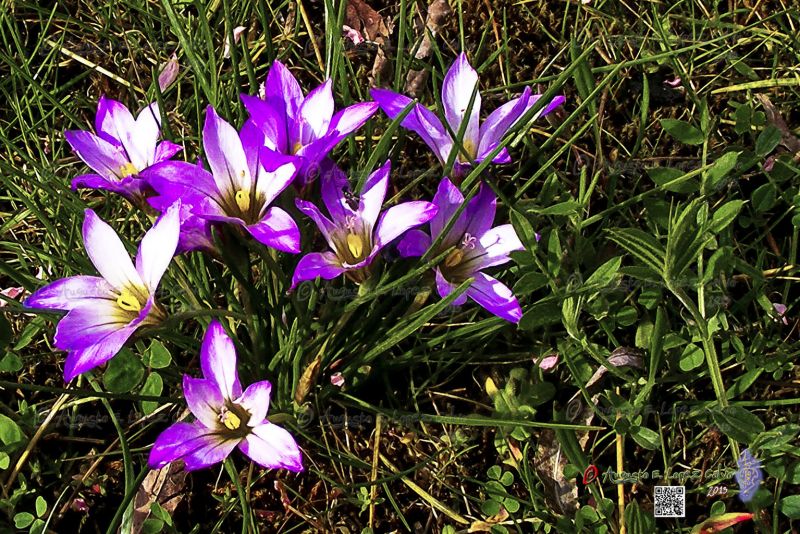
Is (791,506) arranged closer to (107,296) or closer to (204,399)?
(204,399)

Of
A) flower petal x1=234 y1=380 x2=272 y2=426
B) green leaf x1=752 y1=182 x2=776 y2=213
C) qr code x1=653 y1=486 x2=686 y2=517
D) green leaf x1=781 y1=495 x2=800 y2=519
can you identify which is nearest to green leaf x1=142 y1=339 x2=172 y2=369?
flower petal x1=234 y1=380 x2=272 y2=426

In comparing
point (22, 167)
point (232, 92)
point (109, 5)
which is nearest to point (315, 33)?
point (232, 92)

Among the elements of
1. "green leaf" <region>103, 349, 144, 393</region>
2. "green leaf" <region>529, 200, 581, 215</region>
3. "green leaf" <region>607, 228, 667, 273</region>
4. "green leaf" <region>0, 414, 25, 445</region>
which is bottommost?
"green leaf" <region>0, 414, 25, 445</region>

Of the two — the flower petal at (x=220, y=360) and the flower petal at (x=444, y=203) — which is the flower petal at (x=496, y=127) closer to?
the flower petal at (x=444, y=203)

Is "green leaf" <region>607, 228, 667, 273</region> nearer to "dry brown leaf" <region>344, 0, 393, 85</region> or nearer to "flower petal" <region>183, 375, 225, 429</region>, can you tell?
"flower petal" <region>183, 375, 225, 429</region>

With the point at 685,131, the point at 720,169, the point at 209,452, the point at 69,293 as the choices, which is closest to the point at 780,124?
the point at 685,131
